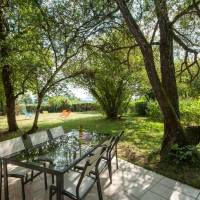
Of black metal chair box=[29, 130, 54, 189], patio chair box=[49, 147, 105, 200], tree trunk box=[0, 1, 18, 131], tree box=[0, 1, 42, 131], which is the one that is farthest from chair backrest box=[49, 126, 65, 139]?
tree trunk box=[0, 1, 18, 131]

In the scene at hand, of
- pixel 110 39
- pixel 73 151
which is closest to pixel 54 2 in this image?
pixel 110 39

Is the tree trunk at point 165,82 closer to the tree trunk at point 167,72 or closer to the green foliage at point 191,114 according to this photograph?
the tree trunk at point 167,72

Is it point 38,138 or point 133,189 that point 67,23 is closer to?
point 38,138

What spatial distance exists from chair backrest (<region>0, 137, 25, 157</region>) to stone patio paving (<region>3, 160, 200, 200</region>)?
2.21 feet

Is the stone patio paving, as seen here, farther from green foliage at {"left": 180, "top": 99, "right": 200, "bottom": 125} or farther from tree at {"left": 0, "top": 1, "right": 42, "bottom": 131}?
green foliage at {"left": 180, "top": 99, "right": 200, "bottom": 125}

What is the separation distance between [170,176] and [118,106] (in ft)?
28.8

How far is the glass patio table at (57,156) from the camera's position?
8.31 ft

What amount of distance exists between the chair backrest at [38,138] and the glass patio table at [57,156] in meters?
0.24

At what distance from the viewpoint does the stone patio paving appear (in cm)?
329

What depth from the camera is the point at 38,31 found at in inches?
281

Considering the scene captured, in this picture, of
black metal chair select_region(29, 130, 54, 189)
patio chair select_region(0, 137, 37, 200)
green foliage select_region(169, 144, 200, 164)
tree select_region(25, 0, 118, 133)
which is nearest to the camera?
patio chair select_region(0, 137, 37, 200)

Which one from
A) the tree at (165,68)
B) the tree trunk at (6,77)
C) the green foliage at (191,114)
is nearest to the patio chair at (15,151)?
the tree at (165,68)

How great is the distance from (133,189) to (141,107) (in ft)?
40.8

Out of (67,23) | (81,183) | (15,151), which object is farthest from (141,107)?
(81,183)
